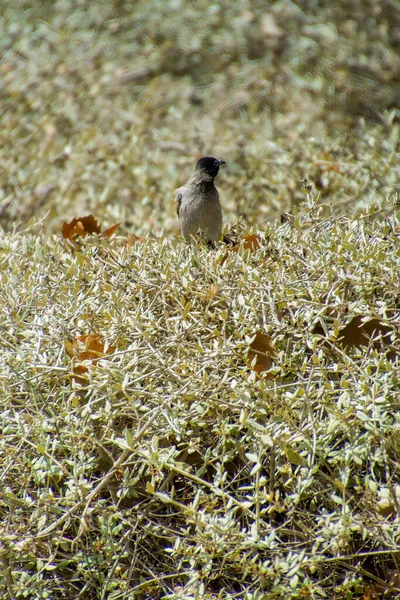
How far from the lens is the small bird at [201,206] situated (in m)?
4.61

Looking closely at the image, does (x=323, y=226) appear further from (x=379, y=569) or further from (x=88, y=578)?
(x=88, y=578)

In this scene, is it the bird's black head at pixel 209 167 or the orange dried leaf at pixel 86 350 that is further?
the bird's black head at pixel 209 167

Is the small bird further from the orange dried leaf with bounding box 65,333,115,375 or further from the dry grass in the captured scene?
the orange dried leaf with bounding box 65,333,115,375

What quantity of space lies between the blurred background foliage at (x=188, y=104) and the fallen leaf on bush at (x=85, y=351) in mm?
2478

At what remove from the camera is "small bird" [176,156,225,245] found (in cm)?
461

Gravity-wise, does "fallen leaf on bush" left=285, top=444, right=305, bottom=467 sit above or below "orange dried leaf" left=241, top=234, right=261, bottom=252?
above

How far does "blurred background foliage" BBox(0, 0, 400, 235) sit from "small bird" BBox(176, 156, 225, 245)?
38 centimetres

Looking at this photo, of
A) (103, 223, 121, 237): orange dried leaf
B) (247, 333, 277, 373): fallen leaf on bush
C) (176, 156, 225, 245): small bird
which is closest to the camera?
(247, 333, 277, 373): fallen leaf on bush

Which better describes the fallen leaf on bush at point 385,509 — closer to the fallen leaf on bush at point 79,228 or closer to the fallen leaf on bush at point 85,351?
the fallen leaf on bush at point 85,351

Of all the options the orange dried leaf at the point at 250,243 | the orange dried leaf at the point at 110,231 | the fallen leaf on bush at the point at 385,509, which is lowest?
the orange dried leaf at the point at 110,231

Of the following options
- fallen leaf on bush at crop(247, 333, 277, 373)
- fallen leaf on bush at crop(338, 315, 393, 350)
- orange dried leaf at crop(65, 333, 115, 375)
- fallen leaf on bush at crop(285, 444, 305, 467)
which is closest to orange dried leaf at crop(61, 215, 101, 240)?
orange dried leaf at crop(65, 333, 115, 375)

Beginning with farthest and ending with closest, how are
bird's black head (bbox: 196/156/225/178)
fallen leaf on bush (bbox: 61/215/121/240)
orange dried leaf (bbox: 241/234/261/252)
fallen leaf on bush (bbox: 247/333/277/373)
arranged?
1. bird's black head (bbox: 196/156/225/178)
2. fallen leaf on bush (bbox: 61/215/121/240)
3. orange dried leaf (bbox: 241/234/261/252)
4. fallen leaf on bush (bbox: 247/333/277/373)

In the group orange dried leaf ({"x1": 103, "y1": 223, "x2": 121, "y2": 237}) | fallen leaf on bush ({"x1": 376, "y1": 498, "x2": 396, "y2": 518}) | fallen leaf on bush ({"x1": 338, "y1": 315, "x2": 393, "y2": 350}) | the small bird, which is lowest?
the small bird

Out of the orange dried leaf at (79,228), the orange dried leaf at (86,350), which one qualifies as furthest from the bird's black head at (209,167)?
the orange dried leaf at (86,350)
